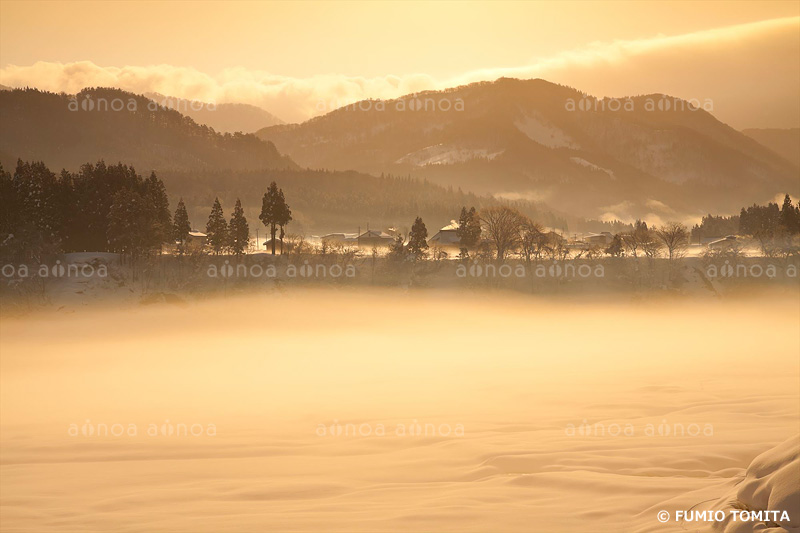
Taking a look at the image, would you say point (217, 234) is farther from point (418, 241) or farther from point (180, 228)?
point (418, 241)

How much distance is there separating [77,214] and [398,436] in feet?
207

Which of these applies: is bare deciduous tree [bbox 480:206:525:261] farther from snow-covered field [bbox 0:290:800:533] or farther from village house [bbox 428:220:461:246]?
snow-covered field [bbox 0:290:800:533]

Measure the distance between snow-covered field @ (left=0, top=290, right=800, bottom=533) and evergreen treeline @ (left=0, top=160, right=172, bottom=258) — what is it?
24.2 metres

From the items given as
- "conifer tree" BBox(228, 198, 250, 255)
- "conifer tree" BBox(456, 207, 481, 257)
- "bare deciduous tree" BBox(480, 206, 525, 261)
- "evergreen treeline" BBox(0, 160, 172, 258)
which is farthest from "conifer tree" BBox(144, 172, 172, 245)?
"bare deciduous tree" BBox(480, 206, 525, 261)

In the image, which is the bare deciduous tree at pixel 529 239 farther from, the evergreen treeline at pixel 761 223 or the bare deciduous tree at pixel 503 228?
the evergreen treeline at pixel 761 223

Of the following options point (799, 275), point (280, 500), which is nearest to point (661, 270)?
point (799, 275)

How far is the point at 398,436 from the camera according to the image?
15.7 meters

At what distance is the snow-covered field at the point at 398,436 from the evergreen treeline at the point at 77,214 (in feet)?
79.4

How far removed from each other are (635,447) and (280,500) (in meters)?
6.55

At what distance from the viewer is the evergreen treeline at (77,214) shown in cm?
6316

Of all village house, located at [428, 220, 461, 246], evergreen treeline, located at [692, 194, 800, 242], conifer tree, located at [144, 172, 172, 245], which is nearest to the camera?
conifer tree, located at [144, 172, 172, 245]

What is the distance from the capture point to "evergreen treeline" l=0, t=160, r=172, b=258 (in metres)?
63.2

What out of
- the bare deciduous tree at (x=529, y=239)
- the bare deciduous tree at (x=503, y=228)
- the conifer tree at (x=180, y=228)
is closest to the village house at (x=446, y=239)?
the bare deciduous tree at (x=503, y=228)

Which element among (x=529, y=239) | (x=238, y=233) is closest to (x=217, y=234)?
(x=238, y=233)
